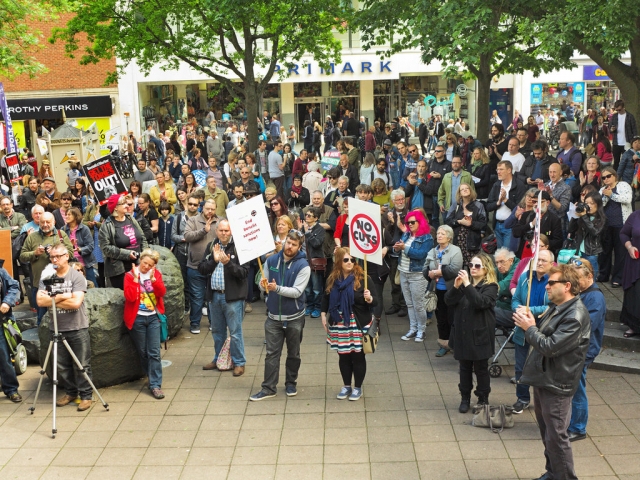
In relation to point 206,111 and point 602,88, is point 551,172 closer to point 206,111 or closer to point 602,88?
point 602,88

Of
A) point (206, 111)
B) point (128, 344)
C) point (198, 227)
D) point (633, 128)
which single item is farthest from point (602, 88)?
point (128, 344)

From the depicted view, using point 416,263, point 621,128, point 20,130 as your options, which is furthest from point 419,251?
point 20,130

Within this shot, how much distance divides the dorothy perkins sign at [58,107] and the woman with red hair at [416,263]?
2932cm

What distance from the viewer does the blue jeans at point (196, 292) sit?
11773 millimetres

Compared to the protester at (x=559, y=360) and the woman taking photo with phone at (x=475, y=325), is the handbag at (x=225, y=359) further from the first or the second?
the protester at (x=559, y=360)

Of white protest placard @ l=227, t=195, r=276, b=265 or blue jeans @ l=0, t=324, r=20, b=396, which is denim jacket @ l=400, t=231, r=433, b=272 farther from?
blue jeans @ l=0, t=324, r=20, b=396

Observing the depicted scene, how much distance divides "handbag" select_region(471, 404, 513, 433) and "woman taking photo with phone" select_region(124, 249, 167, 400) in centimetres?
359

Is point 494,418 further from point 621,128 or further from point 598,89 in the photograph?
point 598,89

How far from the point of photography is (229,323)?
32.6ft

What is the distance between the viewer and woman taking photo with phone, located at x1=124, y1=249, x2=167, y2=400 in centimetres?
940

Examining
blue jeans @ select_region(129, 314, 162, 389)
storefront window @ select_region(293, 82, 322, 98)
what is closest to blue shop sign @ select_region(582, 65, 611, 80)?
storefront window @ select_region(293, 82, 322, 98)

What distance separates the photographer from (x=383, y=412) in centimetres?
880

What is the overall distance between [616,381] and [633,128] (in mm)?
9199

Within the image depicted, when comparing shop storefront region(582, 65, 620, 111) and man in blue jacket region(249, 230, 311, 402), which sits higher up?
shop storefront region(582, 65, 620, 111)
